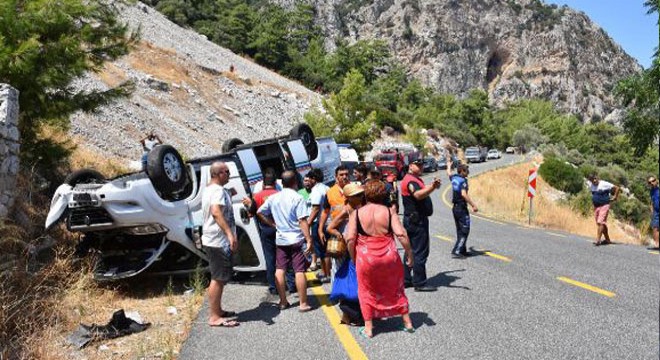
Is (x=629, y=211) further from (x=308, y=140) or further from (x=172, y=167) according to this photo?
(x=172, y=167)

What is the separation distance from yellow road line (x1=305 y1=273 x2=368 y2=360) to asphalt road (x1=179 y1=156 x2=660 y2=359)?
0.01 m

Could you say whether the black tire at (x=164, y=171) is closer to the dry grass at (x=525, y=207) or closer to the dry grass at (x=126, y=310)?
the dry grass at (x=126, y=310)

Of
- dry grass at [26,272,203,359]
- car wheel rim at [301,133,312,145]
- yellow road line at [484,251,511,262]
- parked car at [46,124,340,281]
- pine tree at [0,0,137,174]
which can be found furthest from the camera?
car wheel rim at [301,133,312,145]

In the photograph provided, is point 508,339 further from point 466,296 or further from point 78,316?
point 78,316

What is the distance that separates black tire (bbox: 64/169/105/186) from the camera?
8.59 m

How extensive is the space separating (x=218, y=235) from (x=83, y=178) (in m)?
3.97

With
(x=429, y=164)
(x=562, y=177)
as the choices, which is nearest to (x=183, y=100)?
(x=429, y=164)

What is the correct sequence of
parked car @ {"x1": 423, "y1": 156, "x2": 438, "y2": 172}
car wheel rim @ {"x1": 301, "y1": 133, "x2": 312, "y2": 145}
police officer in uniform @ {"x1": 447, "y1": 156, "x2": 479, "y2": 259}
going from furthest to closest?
1. parked car @ {"x1": 423, "y1": 156, "x2": 438, "y2": 172}
2. car wheel rim @ {"x1": 301, "y1": 133, "x2": 312, "y2": 145}
3. police officer in uniform @ {"x1": 447, "y1": 156, "x2": 479, "y2": 259}

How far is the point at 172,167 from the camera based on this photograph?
26.9 ft

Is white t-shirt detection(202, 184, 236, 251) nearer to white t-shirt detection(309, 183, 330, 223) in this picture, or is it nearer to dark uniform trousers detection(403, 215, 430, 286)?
white t-shirt detection(309, 183, 330, 223)

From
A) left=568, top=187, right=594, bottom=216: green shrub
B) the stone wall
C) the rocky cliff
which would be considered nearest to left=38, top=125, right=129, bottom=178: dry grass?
the stone wall

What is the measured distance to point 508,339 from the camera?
5328mm

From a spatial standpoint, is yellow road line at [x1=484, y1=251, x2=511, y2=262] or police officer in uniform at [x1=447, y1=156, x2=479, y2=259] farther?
yellow road line at [x1=484, y1=251, x2=511, y2=262]

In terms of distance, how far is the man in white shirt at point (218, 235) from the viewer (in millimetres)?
6137
